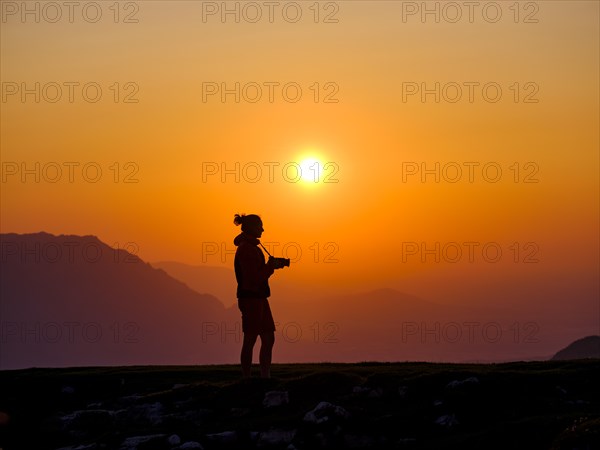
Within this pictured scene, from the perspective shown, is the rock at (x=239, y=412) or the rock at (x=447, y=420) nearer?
the rock at (x=447, y=420)

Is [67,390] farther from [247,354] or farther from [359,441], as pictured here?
[359,441]

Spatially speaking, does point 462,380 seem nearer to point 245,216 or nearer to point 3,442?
point 245,216

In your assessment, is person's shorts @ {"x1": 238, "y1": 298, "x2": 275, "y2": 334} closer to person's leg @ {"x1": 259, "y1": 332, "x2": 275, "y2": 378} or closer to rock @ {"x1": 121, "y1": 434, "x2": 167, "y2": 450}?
person's leg @ {"x1": 259, "y1": 332, "x2": 275, "y2": 378}

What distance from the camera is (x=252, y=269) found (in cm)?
3300

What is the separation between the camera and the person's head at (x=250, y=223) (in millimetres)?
32969

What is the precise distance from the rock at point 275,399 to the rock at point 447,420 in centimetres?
471

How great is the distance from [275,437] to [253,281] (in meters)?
7.01

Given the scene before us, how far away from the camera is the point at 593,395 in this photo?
30.3 meters

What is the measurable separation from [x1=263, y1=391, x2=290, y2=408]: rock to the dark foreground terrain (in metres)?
0.03

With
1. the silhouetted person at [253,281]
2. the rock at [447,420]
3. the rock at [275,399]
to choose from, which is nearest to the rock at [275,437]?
the rock at [275,399]

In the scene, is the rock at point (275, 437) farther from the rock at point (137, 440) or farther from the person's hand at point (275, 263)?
the person's hand at point (275, 263)

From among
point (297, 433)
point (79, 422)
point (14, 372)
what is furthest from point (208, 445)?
point (14, 372)

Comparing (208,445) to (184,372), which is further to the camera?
(184,372)

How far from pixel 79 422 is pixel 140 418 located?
1.89 meters
